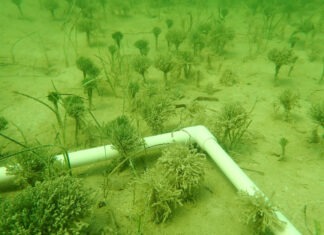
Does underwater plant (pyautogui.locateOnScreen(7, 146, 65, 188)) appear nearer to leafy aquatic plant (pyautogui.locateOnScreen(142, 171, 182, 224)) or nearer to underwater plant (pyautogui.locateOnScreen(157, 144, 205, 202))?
leafy aquatic plant (pyautogui.locateOnScreen(142, 171, 182, 224))

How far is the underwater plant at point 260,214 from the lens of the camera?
8.54 feet

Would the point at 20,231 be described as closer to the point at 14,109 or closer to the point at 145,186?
the point at 145,186

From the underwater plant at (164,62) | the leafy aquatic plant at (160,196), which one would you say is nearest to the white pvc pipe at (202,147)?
the leafy aquatic plant at (160,196)

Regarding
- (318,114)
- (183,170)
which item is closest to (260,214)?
(183,170)

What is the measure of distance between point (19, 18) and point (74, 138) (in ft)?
24.7

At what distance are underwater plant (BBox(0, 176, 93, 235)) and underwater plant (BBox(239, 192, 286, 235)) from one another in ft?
5.35

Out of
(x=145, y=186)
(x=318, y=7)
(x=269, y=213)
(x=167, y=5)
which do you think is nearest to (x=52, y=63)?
(x=145, y=186)

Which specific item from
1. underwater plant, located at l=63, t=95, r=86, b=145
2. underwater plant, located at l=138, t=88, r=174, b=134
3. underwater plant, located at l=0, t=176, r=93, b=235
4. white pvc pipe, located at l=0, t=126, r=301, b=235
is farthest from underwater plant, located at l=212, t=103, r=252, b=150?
underwater plant, located at l=0, t=176, r=93, b=235

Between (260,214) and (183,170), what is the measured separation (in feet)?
3.05

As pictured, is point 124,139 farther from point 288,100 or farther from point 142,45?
point 142,45

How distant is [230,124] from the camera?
3805mm

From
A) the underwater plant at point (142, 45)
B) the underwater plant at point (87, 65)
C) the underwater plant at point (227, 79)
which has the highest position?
the underwater plant at point (142, 45)

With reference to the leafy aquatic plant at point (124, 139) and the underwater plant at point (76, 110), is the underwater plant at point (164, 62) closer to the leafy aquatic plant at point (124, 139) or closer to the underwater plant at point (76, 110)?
the underwater plant at point (76, 110)

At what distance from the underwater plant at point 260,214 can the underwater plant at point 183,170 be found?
22.6 inches
